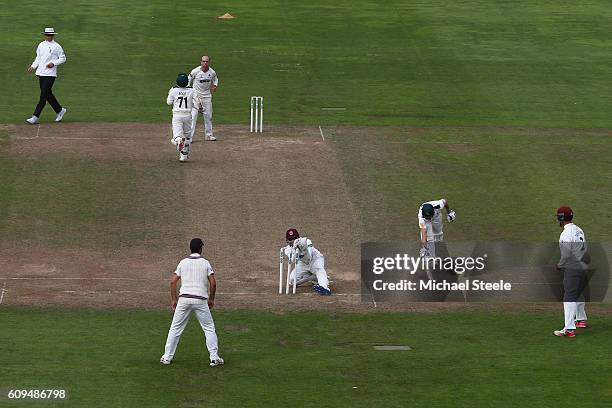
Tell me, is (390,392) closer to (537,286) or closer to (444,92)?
(537,286)

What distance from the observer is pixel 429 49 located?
49.3 m

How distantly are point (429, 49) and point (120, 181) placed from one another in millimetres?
19153

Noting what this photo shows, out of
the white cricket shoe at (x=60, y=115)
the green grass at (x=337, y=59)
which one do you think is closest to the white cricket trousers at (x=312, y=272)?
the green grass at (x=337, y=59)

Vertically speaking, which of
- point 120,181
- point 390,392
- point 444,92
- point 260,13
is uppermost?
point 260,13

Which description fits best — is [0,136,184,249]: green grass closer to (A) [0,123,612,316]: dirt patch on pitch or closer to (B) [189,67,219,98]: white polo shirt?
(A) [0,123,612,316]: dirt patch on pitch

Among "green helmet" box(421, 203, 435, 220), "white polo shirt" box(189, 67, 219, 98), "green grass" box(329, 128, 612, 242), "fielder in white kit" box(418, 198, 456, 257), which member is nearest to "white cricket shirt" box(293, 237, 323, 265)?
"fielder in white kit" box(418, 198, 456, 257)

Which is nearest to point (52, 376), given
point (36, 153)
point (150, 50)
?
point (36, 153)

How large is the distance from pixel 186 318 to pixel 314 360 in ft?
7.43

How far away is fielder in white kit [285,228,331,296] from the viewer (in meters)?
26.0

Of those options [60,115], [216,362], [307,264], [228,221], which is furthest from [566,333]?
[60,115]

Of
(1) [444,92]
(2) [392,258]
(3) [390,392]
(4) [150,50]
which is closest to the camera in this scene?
(3) [390,392]

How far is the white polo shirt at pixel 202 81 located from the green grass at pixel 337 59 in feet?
9.72

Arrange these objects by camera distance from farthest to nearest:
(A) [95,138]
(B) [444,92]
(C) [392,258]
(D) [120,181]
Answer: (B) [444,92]
(A) [95,138]
(D) [120,181]
(C) [392,258]

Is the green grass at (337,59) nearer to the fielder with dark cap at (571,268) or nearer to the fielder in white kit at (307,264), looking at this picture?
the fielder in white kit at (307,264)
